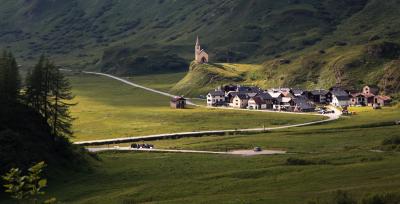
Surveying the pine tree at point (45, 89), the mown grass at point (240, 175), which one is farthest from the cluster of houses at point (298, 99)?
the pine tree at point (45, 89)

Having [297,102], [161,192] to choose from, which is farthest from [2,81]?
[297,102]

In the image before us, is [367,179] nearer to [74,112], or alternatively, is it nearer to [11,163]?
[11,163]

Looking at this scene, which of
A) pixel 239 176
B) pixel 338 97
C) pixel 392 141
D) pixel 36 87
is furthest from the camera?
pixel 338 97

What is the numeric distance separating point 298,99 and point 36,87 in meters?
107

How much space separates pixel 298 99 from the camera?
182 metres

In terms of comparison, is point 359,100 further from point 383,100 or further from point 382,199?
point 382,199

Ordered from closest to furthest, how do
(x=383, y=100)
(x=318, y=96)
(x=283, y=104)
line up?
(x=383, y=100) → (x=283, y=104) → (x=318, y=96)

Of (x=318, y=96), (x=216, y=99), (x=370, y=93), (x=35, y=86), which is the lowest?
(x=35, y=86)

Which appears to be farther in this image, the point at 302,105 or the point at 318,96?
the point at 318,96

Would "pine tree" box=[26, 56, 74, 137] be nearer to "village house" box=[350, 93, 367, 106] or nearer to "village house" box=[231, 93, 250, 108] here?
"village house" box=[231, 93, 250, 108]

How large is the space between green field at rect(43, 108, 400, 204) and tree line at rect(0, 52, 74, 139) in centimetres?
1143

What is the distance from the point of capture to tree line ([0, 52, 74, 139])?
8638 cm

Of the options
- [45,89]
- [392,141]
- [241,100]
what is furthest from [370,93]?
[45,89]

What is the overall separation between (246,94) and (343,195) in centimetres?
14108
